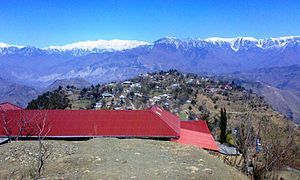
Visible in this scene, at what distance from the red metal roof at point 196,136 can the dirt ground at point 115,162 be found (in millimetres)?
9922

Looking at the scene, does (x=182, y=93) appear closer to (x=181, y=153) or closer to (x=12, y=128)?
(x=12, y=128)

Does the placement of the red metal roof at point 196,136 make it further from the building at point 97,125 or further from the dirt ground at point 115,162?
the dirt ground at point 115,162

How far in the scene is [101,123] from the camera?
147ft

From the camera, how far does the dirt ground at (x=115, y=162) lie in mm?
22263

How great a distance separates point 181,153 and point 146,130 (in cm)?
1451

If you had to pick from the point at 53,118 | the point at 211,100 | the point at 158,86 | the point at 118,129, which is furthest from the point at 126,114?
the point at 158,86

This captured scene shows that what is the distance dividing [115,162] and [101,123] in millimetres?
19999

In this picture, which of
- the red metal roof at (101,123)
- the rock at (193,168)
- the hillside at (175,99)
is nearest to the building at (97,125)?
the red metal roof at (101,123)

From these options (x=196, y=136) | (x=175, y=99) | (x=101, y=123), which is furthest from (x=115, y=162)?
(x=175, y=99)

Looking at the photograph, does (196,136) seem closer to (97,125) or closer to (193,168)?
(97,125)

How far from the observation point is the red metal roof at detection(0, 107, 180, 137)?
43250 millimetres

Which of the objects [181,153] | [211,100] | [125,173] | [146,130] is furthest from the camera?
[211,100]

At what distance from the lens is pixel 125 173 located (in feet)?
72.2

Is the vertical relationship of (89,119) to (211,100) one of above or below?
above
